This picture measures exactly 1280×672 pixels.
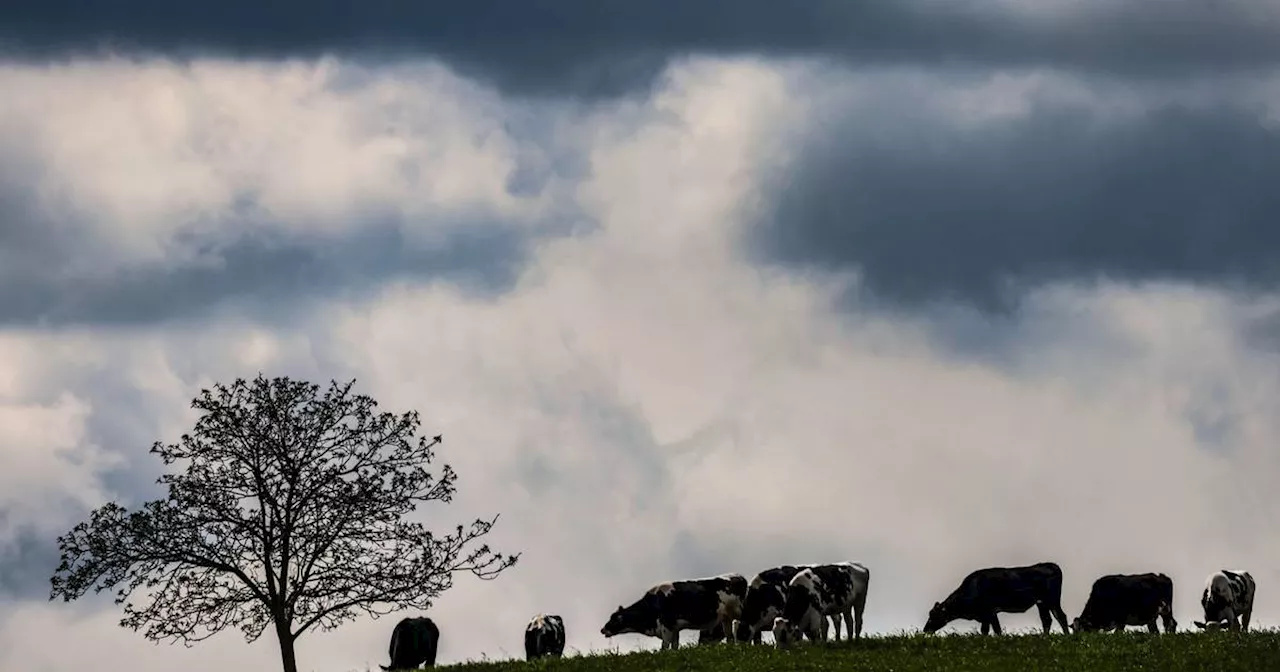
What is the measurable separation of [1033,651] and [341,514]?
21.9 meters

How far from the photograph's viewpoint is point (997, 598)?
2427 inches

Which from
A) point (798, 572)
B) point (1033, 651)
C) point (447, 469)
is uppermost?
point (447, 469)

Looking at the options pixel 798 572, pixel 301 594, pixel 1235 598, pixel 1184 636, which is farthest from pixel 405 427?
pixel 1235 598

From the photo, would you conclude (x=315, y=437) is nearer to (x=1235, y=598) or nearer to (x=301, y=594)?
(x=301, y=594)

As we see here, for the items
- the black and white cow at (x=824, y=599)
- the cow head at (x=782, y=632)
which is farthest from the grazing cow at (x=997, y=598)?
the cow head at (x=782, y=632)

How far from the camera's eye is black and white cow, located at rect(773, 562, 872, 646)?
55188mm

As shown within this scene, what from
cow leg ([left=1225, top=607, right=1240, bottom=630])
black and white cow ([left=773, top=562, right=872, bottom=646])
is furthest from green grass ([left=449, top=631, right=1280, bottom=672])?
cow leg ([left=1225, top=607, right=1240, bottom=630])

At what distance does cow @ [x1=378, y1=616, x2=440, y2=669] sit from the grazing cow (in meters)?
16.2

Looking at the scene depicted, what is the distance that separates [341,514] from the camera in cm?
5781

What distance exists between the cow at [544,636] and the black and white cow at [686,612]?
2.43m

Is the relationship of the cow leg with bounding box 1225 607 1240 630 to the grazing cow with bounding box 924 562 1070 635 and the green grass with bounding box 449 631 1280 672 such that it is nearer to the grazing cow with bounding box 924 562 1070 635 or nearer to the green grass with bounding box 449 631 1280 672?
the grazing cow with bounding box 924 562 1070 635

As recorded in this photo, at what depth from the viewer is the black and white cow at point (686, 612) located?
200ft

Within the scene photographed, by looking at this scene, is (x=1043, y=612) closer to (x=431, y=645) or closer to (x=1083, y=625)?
(x=1083, y=625)

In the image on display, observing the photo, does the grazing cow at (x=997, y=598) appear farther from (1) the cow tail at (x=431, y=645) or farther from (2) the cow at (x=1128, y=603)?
(1) the cow tail at (x=431, y=645)
